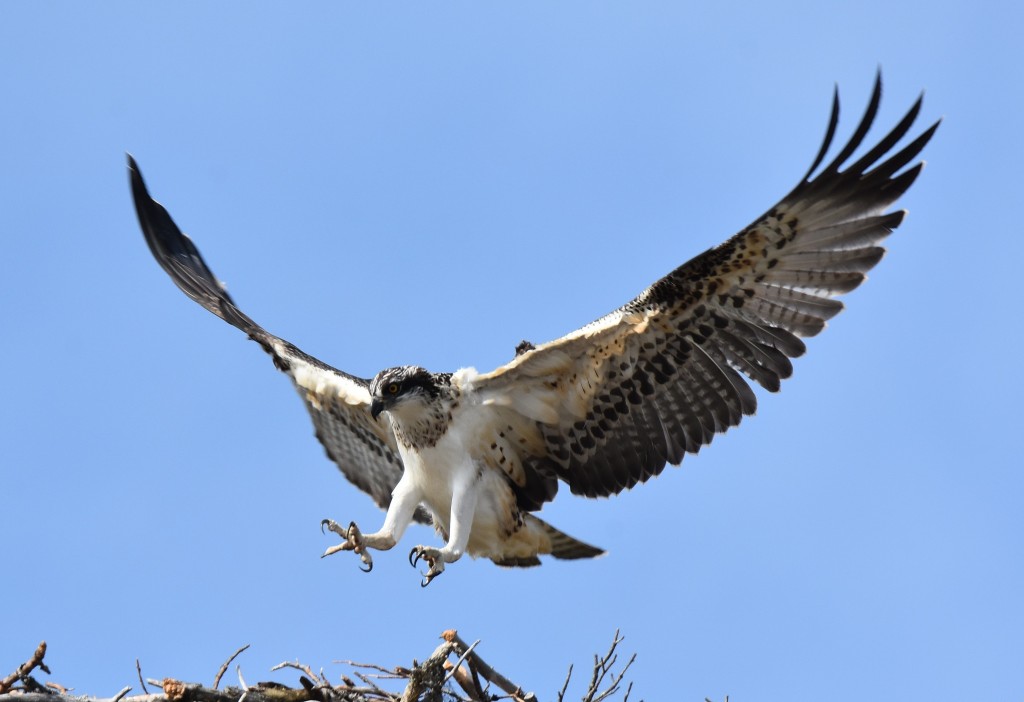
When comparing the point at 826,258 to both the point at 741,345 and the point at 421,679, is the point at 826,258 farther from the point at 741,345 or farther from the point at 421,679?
the point at 421,679

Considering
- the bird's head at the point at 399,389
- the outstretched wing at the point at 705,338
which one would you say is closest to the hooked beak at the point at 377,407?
the bird's head at the point at 399,389

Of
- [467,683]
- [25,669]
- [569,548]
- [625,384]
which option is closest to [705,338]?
[625,384]

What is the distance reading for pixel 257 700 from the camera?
652 cm

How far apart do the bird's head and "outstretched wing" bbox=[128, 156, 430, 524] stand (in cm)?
77

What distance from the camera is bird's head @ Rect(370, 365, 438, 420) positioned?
8.02m

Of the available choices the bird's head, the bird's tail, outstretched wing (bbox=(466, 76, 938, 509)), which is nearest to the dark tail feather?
the bird's tail

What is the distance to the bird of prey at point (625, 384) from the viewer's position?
304 inches

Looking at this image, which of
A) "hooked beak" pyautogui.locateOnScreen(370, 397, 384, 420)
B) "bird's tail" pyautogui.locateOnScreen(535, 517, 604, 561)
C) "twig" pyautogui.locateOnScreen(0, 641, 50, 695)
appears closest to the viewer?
"twig" pyautogui.locateOnScreen(0, 641, 50, 695)

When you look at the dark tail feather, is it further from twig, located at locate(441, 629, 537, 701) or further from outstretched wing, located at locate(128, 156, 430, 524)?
twig, located at locate(441, 629, 537, 701)

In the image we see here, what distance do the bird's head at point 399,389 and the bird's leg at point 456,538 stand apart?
66 centimetres

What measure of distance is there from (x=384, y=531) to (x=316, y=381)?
4.60ft

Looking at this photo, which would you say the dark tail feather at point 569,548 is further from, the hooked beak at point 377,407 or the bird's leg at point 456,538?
the hooked beak at point 377,407

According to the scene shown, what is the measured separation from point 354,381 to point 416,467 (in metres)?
0.95

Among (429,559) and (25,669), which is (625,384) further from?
(25,669)
